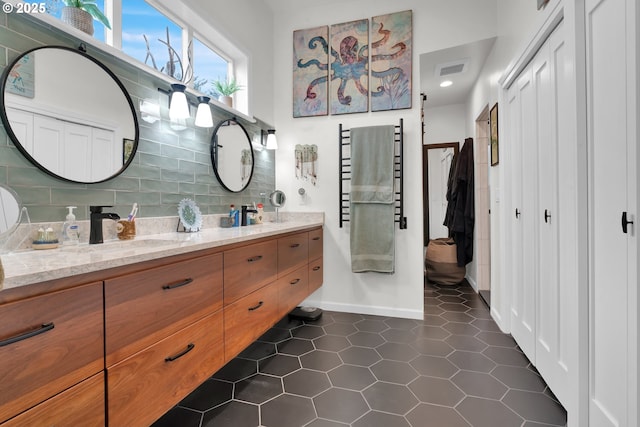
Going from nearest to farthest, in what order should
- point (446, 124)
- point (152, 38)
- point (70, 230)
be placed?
1. point (70, 230)
2. point (152, 38)
3. point (446, 124)

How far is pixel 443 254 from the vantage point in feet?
13.0

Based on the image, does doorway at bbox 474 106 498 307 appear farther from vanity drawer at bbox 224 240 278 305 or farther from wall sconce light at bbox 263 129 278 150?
vanity drawer at bbox 224 240 278 305

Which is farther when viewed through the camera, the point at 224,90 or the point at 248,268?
the point at 224,90

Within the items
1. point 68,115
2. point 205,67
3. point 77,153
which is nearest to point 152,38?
point 205,67

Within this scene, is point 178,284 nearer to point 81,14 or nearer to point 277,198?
point 81,14

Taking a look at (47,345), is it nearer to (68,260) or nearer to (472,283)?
(68,260)

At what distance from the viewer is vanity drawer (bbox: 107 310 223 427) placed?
100 cm

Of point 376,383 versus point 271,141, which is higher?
point 271,141

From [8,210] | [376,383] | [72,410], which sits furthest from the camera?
[376,383]

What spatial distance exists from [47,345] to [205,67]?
219 cm

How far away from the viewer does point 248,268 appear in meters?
1.72

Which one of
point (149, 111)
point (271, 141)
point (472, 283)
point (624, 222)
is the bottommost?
point (472, 283)

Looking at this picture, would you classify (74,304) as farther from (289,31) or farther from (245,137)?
(289,31)

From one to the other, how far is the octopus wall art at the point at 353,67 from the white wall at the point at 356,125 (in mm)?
79
